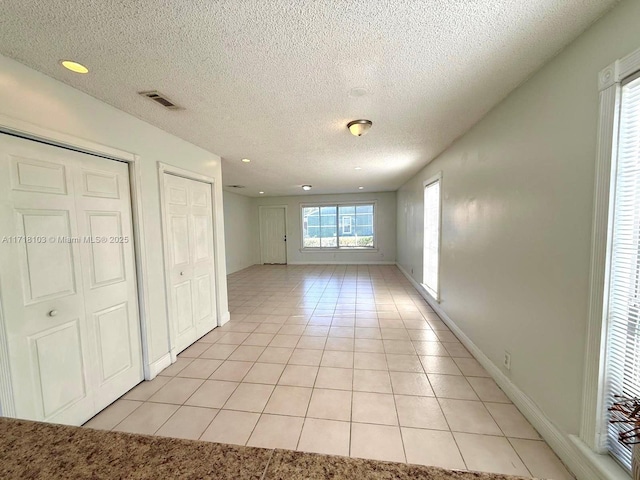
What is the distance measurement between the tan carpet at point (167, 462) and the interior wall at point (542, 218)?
4.77 feet

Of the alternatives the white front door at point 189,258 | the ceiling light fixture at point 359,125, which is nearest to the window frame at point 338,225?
the white front door at point 189,258

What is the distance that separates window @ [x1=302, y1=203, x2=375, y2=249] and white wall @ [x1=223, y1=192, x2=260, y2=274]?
1.82 m

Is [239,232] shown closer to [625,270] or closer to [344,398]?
[344,398]

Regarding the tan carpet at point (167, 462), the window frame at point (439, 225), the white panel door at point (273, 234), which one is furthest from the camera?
the white panel door at point (273, 234)

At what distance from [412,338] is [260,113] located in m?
2.96

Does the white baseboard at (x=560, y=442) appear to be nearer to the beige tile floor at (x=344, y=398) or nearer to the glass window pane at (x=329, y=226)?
the beige tile floor at (x=344, y=398)

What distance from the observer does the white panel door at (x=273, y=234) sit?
9047 mm

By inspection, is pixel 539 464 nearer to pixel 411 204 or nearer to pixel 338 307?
pixel 338 307

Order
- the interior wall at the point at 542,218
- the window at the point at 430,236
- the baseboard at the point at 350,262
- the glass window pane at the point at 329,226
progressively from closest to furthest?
1. the interior wall at the point at 542,218
2. the window at the point at 430,236
3. the baseboard at the point at 350,262
4. the glass window pane at the point at 329,226

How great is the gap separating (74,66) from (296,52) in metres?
1.36

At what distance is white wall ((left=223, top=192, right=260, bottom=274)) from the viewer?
743 centimetres

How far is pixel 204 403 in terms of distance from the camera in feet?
6.93

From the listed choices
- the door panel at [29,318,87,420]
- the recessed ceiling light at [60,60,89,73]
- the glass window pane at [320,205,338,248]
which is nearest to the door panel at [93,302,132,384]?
the door panel at [29,318,87,420]

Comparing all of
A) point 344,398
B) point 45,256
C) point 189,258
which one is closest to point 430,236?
point 344,398
